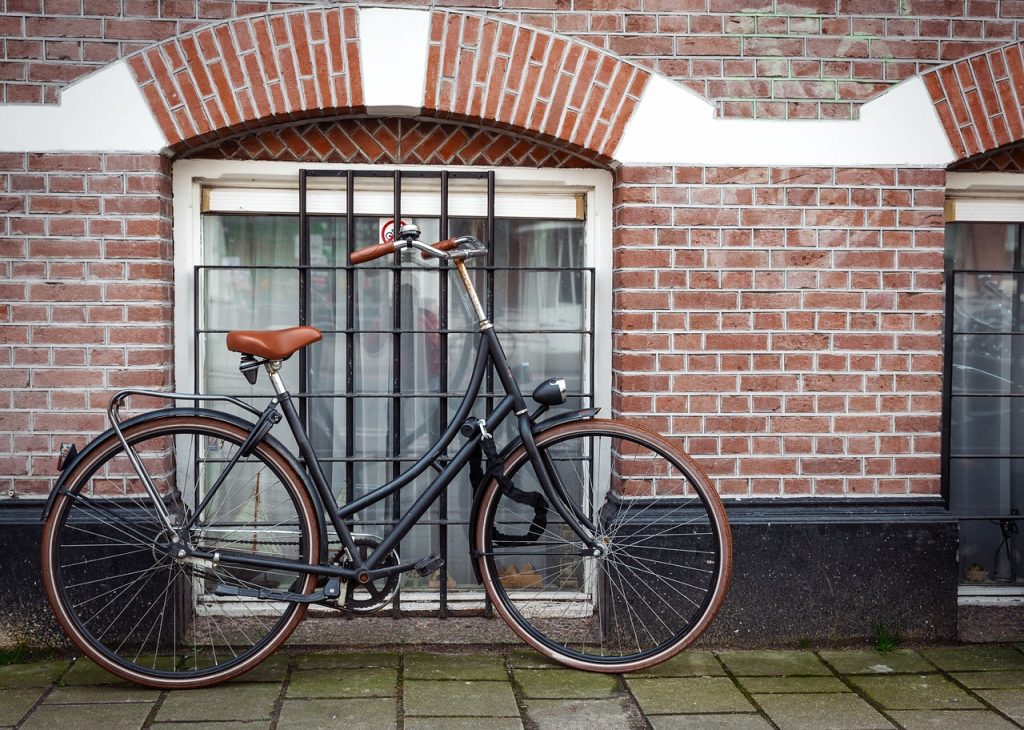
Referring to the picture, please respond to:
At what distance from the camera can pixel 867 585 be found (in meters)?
4.36

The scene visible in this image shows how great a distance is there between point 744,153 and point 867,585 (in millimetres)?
1821

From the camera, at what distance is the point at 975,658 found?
423cm

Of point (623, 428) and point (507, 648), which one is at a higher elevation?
point (623, 428)

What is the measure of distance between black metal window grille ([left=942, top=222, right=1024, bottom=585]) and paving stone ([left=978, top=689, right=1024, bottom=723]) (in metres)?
1.10

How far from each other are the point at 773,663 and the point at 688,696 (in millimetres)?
550

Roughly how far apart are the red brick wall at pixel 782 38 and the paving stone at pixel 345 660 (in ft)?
8.25

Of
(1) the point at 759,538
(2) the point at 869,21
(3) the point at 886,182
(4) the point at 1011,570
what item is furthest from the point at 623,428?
(4) the point at 1011,570

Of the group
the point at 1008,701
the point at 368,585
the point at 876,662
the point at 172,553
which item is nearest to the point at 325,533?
the point at 368,585

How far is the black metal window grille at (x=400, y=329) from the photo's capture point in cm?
444

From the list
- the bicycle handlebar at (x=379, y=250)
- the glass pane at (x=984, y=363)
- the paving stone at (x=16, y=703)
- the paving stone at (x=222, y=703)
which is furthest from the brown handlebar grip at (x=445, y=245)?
the glass pane at (x=984, y=363)

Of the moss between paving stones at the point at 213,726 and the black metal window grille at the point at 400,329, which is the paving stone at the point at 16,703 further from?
the black metal window grille at the point at 400,329

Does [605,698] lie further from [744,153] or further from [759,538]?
[744,153]

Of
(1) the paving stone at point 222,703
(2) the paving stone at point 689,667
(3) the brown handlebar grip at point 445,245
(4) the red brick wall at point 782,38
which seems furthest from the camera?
(4) the red brick wall at point 782,38

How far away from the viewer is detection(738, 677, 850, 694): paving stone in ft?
12.6
